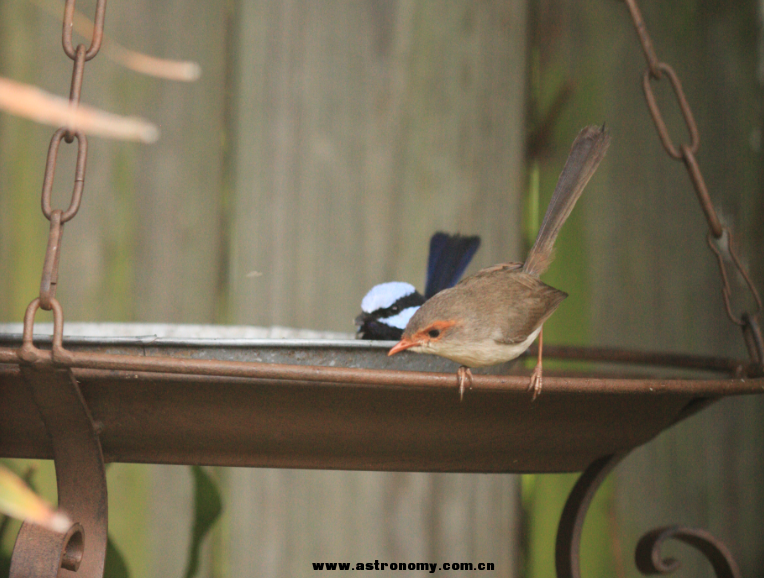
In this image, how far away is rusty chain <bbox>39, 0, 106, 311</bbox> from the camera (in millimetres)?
659

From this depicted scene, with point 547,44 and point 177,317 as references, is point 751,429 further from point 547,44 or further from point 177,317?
point 177,317

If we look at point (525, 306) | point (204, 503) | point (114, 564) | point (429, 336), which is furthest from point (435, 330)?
point (114, 564)

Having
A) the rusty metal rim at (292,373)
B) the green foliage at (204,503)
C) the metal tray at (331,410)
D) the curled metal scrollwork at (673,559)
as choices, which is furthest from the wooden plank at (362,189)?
the rusty metal rim at (292,373)

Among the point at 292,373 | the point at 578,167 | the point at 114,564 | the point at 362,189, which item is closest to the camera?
the point at 292,373

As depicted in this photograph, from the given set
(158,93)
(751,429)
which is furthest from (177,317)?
(751,429)

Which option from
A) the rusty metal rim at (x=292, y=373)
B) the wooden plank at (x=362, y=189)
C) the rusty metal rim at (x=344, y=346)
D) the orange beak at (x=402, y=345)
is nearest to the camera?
the rusty metal rim at (x=292, y=373)

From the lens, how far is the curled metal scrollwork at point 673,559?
42.4 inches

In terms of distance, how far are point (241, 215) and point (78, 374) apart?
40.8 inches

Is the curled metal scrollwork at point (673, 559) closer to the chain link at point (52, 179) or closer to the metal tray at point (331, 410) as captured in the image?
the metal tray at point (331, 410)

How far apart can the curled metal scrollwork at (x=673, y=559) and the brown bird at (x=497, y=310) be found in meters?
0.33

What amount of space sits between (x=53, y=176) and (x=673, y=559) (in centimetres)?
94

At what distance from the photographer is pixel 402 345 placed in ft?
→ 3.11

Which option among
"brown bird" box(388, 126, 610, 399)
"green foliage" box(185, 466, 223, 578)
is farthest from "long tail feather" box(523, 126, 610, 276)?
"green foliage" box(185, 466, 223, 578)

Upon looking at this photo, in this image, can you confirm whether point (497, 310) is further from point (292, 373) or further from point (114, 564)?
point (114, 564)
